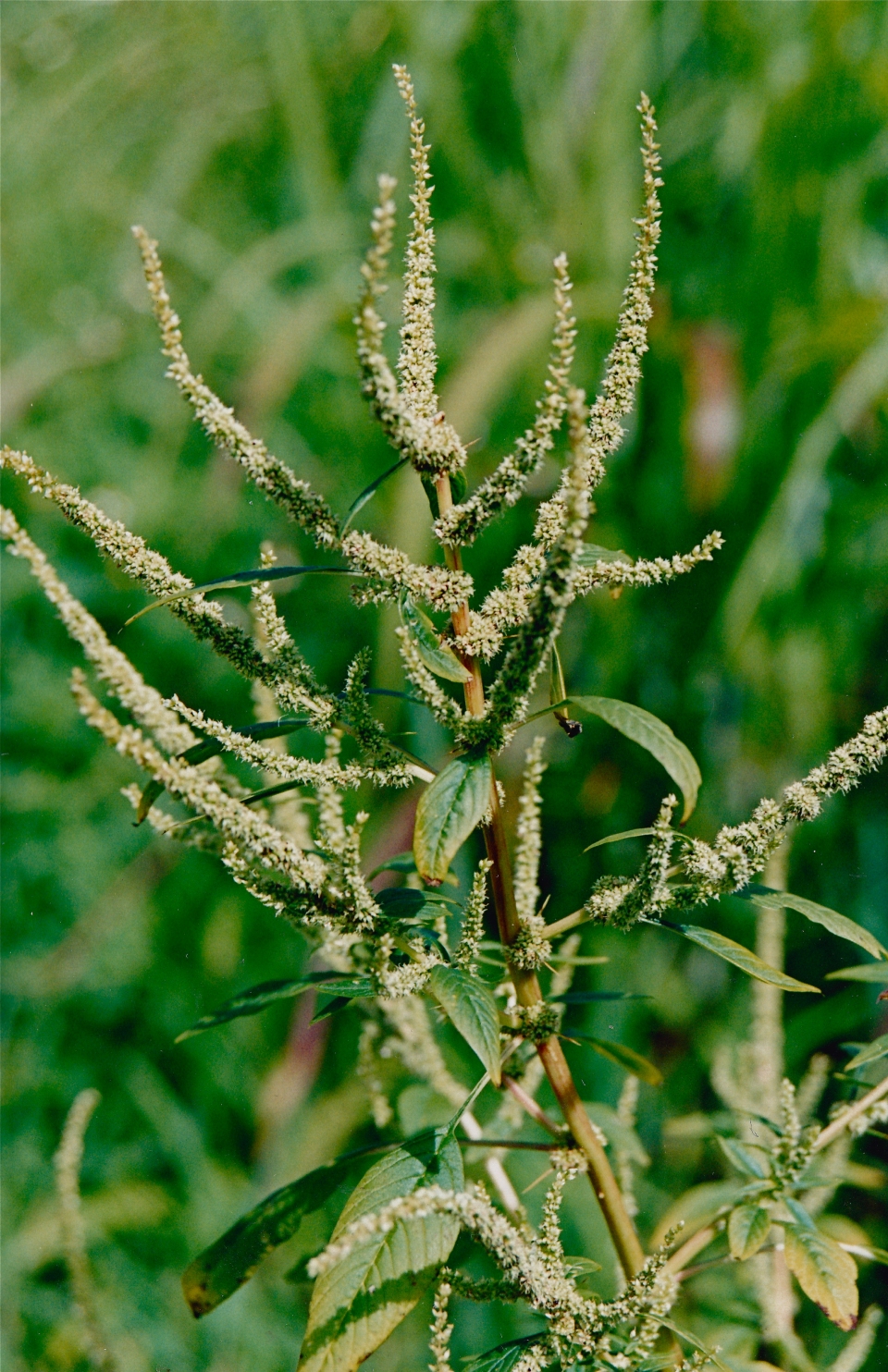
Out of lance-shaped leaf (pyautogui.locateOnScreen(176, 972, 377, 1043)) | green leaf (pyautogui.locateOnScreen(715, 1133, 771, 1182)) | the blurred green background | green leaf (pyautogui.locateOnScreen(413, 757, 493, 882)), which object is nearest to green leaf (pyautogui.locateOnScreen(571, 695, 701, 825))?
green leaf (pyautogui.locateOnScreen(413, 757, 493, 882))

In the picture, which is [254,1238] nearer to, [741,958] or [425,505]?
[741,958]

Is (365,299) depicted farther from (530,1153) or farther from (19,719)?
(19,719)

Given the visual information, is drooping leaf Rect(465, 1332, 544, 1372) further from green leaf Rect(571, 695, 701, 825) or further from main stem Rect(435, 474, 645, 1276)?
green leaf Rect(571, 695, 701, 825)

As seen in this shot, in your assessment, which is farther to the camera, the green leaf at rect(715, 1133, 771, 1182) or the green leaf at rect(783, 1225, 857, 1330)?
the green leaf at rect(715, 1133, 771, 1182)

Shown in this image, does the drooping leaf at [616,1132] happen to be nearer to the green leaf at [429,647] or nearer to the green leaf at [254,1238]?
the green leaf at [254,1238]

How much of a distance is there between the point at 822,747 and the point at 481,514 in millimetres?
1305

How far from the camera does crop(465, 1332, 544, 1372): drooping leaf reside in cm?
57

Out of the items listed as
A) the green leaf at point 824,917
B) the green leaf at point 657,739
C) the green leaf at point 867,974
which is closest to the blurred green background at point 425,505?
the green leaf at point 867,974

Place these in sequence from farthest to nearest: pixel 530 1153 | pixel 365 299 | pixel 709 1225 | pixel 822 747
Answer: pixel 822 747
pixel 530 1153
pixel 709 1225
pixel 365 299

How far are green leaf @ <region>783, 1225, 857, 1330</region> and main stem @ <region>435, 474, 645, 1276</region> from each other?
0.09 meters

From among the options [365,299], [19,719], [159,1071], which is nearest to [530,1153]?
[365,299]

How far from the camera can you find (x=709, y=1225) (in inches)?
27.0

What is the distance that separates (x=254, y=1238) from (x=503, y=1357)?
196 millimetres

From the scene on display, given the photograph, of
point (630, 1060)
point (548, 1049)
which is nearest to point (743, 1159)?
point (630, 1060)
